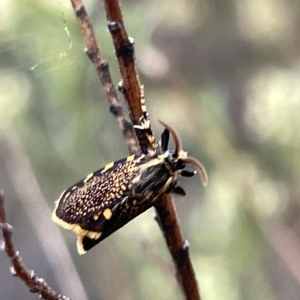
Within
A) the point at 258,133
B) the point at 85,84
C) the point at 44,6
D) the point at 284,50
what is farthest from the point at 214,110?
the point at 44,6

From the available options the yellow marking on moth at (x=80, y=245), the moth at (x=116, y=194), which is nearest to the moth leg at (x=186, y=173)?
the moth at (x=116, y=194)

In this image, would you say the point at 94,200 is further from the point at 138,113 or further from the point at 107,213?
the point at 138,113

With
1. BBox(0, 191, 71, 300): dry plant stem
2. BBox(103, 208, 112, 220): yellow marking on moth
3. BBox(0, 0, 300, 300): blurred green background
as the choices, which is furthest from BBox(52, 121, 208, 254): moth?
BBox(0, 0, 300, 300): blurred green background

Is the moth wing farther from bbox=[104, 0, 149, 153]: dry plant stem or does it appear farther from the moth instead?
bbox=[104, 0, 149, 153]: dry plant stem

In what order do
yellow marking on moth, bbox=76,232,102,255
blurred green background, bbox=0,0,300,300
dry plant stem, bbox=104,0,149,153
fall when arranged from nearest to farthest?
dry plant stem, bbox=104,0,149,153
yellow marking on moth, bbox=76,232,102,255
blurred green background, bbox=0,0,300,300

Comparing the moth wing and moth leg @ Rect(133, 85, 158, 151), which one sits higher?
moth leg @ Rect(133, 85, 158, 151)
